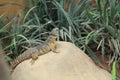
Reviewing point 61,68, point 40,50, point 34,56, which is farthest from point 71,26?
point 61,68

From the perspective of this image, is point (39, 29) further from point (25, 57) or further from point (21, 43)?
point (25, 57)

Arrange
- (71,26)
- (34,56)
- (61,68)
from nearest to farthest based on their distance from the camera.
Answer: (61,68), (34,56), (71,26)

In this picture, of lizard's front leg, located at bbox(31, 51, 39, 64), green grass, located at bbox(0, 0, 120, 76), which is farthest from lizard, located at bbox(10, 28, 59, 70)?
green grass, located at bbox(0, 0, 120, 76)

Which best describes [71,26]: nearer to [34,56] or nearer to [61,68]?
[34,56]

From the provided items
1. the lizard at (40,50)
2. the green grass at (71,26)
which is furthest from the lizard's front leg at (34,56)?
the green grass at (71,26)

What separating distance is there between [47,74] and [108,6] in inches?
88.2

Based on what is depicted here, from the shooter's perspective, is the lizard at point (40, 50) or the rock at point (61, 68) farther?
the lizard at point (40, 50)

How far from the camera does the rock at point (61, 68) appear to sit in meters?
3.19

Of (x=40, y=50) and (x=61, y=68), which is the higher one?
(x=40, y=50)

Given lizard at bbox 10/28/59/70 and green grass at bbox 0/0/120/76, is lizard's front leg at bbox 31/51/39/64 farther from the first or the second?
green grass at bbox 0/0/120/76

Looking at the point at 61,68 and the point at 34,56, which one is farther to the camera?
the point at 34,56

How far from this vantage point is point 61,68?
3258mm

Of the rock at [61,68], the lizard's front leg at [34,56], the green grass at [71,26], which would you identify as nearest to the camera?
the rock at [61,68]

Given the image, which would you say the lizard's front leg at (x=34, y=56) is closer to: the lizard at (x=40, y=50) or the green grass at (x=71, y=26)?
the lizard at (x=40, y=50)
